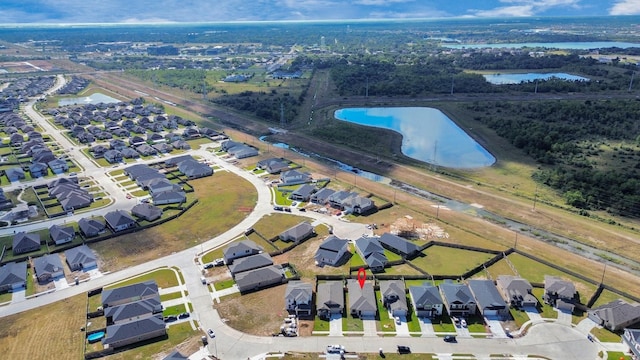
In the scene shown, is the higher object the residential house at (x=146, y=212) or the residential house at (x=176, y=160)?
the residential house at (x=176, y=160)

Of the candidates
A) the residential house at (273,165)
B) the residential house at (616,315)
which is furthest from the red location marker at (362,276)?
the residential house at (273,165)

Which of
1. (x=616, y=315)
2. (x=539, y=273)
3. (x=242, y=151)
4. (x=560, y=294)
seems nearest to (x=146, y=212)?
(x=242, y=151)

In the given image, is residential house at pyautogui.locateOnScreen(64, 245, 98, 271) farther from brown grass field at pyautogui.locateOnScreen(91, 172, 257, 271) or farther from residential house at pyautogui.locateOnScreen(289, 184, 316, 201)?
residential house at pyautogui.locateOnScreen(289, 184, 316, 201)

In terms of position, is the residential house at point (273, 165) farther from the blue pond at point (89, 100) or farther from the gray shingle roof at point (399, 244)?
the blue pond at point (89, 100)

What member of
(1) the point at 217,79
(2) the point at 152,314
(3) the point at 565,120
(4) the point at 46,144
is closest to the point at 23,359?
(2) the point at 152,314

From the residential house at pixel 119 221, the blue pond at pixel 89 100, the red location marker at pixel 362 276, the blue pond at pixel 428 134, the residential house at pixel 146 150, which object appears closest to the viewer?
the red location marker at pixel 362 276

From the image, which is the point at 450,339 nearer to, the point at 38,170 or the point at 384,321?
the point at 384,321

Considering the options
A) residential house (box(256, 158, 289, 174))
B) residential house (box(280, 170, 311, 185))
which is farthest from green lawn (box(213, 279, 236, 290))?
residential house (box(256, 158, 289, 174))

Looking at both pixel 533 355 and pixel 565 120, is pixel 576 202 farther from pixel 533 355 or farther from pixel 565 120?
pixel 565 120
